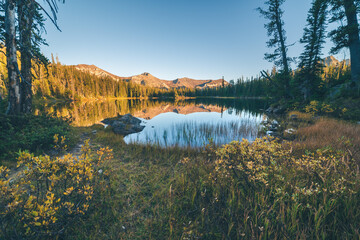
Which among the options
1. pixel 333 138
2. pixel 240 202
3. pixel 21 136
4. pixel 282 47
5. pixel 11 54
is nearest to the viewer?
pixel 240 202

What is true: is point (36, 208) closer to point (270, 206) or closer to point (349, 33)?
point (270, 206)

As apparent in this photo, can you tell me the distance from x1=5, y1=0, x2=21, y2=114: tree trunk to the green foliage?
0.86 metres

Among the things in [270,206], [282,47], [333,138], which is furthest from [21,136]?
[282,47]

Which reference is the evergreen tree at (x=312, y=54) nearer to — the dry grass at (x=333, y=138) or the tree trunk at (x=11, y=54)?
the dry grass at (x=333, y=138)

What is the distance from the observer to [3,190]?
71.0 inches

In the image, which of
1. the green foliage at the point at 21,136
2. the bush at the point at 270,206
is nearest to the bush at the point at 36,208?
the bush at the point at 270,206

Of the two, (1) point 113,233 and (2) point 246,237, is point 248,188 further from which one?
(1) point 113,233

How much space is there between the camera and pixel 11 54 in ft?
17.9

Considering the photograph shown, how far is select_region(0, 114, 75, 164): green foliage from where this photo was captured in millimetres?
4789

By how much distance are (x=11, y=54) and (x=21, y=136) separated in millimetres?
3657

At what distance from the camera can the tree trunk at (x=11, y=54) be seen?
16.9 ft

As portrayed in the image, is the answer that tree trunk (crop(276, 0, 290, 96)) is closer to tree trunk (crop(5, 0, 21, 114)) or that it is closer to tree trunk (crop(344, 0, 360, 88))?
tree trunk (crop(344, 0, 360, 88))

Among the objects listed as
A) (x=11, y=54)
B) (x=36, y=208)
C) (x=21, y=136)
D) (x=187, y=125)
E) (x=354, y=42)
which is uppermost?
(x=354, y=42)

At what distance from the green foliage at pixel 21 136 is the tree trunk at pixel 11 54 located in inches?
34.0
